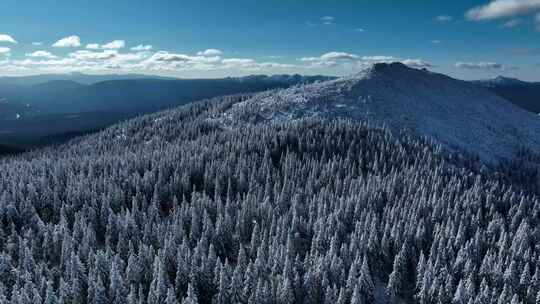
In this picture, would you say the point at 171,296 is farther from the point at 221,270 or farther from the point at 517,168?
the point at 517,168

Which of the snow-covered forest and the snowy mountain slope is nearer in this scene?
the snow-covered forest

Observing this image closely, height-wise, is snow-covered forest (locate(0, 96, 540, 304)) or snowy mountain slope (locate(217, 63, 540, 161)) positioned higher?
snowy mountain slope (locate(217, 63, 540, 161))

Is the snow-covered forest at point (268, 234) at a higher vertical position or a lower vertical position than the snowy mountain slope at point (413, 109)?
lower

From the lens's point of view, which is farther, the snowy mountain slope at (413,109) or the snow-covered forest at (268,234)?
the snowy mountain slope at (413,109)

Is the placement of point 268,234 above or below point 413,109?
below
